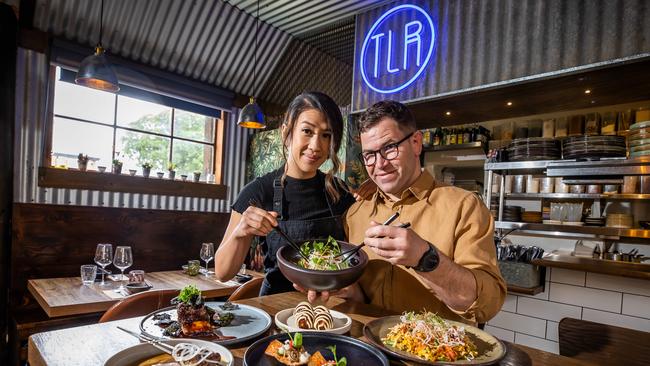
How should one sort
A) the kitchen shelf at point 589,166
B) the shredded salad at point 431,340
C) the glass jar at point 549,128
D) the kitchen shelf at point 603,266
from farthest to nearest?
the glass jar at point 549,128, the kitchen shelf at point 589,166, the kitchen shelf at point 603,266, the shredded salad at point 431,340

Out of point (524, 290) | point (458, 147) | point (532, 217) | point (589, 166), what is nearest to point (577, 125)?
point (532, 217)

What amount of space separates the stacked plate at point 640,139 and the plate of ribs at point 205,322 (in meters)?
3.79

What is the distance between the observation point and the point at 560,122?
5.28 metres

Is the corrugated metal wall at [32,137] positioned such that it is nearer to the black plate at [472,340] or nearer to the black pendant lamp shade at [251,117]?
the black pendant lamp shade at [251,117]

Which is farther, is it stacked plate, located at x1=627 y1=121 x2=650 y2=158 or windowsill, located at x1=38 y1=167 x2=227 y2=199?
windowsill, located at x1=38 y1=167 x2=227 y2=199

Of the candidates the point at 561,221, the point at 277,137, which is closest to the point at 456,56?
the point at 561,221

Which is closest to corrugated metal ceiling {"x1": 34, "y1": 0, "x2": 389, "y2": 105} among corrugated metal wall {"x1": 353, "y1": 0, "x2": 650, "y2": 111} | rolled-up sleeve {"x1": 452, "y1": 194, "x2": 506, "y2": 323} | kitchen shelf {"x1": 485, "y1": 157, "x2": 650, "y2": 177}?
corrugated metal wall {"x1": 353, "y1": 0, "x2": 650, "y2": 111}

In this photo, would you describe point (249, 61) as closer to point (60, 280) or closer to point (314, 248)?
point (60, 280)

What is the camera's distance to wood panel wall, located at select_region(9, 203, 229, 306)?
416cm

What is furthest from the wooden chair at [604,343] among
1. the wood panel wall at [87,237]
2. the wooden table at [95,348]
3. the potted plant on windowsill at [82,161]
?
the potted plant on windowsill at [82,161]

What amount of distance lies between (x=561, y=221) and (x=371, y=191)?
400 centimetres

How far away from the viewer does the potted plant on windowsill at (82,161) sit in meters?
4.55

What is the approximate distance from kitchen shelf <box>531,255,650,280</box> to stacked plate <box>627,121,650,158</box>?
3.35ft

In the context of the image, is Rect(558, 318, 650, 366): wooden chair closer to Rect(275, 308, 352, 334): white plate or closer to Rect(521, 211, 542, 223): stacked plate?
Rect(275, 308, 352, 334): white plate
